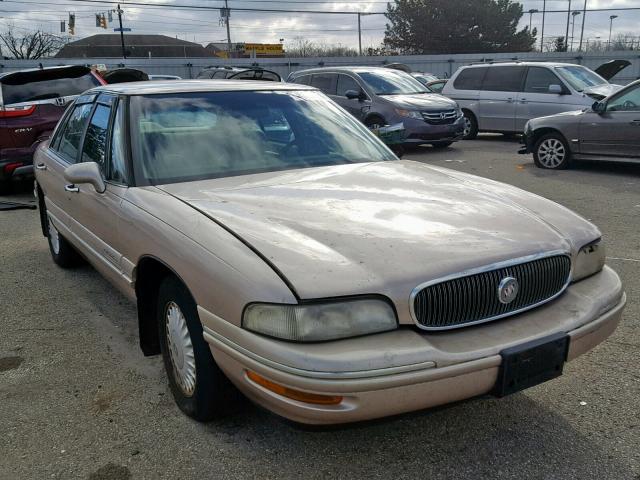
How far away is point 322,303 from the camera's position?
2113 millimetres

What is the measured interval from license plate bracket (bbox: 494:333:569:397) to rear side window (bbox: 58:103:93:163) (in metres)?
3.26

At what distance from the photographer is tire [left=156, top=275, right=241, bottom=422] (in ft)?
8.25

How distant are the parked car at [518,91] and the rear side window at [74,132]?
33.6 ft

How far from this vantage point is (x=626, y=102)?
8.66 m

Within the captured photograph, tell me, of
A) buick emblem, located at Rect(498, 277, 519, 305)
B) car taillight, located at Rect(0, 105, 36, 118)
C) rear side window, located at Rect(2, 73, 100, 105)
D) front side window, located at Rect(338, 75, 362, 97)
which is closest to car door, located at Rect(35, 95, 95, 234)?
buick emblem, located at Rect(498, 277, 519, 305)

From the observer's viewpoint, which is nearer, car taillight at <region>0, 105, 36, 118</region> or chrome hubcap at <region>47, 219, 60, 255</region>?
chrome hubcap at <region>47, 219, 60, 255</region>

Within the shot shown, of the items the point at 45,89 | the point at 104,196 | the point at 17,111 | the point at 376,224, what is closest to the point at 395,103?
the point at 45,89

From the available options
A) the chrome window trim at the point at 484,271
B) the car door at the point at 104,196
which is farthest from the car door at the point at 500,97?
the chrome window trim at the point at 484,271

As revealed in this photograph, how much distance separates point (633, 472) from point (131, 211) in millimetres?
2551

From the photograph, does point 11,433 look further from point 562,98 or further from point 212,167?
point 562,98

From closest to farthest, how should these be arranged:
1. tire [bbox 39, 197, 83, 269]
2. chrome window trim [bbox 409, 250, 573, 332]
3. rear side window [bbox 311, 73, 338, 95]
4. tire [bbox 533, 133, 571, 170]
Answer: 1. chrome window trim [bbox 409, 250, 573, 332]
2. tire [bbox 39, 197, 83, 269]
3. tire [bbox 533, 133, 571, 170]
4. rear side window [bbox 311, 73, 338, 95]

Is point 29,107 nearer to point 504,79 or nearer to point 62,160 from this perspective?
point 62,160

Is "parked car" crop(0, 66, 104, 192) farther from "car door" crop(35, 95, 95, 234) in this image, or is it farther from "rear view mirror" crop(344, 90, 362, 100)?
"rear view mirror" crop(344, 90, 362, 100)

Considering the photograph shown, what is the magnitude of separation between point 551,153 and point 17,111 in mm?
8135
